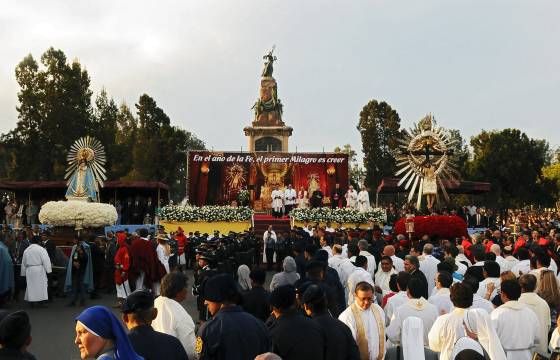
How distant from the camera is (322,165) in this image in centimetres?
3994

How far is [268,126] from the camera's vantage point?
156ft

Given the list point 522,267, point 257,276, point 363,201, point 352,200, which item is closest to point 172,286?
point 257,276

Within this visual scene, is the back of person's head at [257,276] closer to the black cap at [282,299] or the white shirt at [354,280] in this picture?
the white shirt at [354,280]

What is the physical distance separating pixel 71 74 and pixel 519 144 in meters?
33.7

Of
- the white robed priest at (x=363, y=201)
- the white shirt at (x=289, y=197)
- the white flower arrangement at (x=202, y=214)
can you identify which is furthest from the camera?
the white shirt at (x=289, y=197)

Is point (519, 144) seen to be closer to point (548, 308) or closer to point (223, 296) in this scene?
point (548, 308)

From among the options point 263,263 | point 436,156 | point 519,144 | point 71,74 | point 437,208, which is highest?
point 71,74

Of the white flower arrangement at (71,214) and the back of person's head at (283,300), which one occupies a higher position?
the white flower arrangement at (71,214)

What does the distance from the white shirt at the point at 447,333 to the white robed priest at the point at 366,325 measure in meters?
0.55

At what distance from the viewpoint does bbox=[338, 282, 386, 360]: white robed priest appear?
19.2 feet

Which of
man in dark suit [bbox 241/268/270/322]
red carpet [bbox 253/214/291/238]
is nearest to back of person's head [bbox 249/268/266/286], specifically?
man in dark suit [bbox 241/268/270/322]

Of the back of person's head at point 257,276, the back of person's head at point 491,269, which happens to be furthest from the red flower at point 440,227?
the back of person's head at point 257,276

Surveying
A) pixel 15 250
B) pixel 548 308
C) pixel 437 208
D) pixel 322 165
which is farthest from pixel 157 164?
pixel 548 308

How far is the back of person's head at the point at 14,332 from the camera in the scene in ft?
12.8
